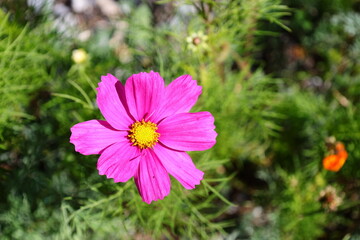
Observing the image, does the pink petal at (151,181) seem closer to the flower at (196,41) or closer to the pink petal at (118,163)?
the pink petal at (118,163)

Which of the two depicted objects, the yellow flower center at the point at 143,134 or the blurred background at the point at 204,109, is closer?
the yellow flower center at the point at 143,134

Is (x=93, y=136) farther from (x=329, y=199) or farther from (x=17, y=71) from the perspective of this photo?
(x=329, y=199)

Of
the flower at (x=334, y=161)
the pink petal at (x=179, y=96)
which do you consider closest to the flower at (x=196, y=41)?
the pink petal at (x=179, y=96)

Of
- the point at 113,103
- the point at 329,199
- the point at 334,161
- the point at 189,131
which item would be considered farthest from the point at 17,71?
the point at 329,199

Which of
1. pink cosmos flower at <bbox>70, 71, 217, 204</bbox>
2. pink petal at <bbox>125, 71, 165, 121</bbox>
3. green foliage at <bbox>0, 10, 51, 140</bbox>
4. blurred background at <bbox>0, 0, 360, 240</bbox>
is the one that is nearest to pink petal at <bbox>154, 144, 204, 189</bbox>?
pink cosmos flower at <bbox>70, 71, 217, 204</bbox>

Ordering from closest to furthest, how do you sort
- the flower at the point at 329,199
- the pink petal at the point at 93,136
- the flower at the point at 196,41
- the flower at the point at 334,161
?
the pink petal at the point at 93,136, the flower at the point at 196,41, the flower at the point at 334,161, the flower at the point at 329,199
